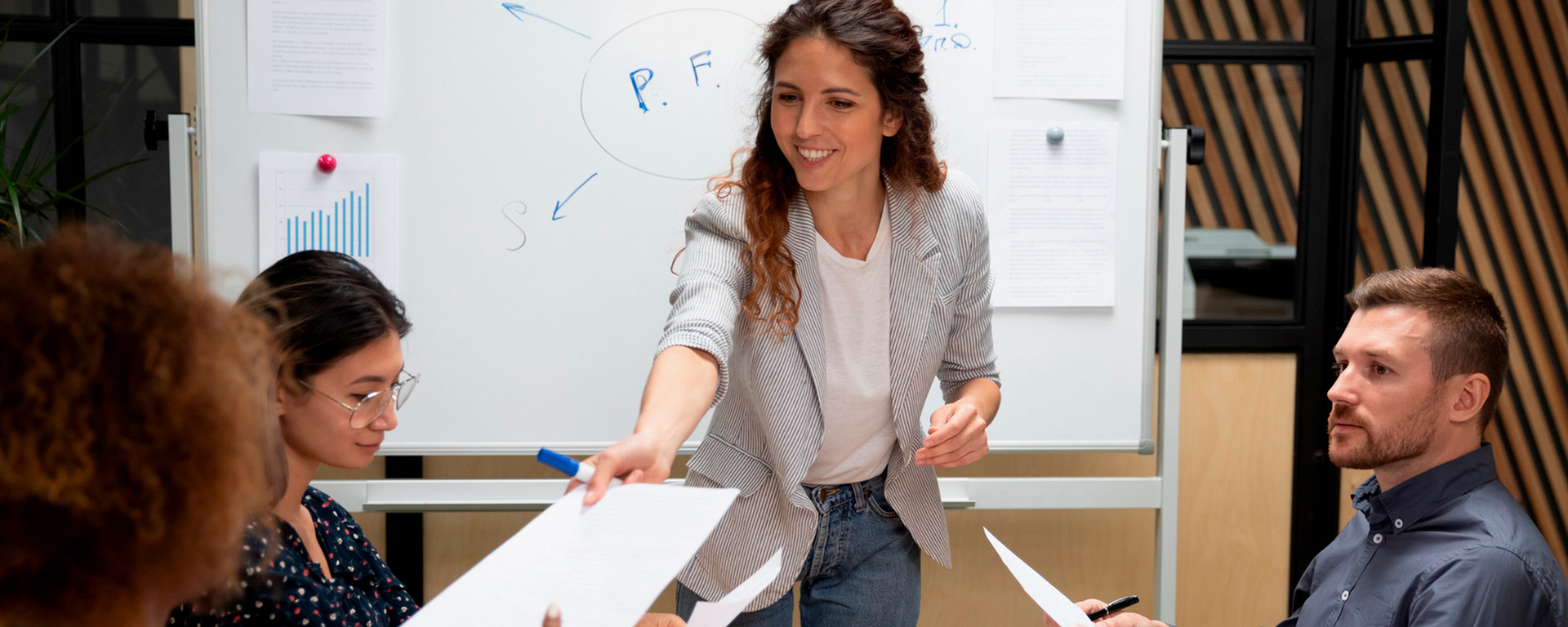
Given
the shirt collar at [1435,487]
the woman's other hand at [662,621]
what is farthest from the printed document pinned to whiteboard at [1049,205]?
the woman's other hand at [662,621]

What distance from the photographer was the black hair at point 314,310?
3.90 ft

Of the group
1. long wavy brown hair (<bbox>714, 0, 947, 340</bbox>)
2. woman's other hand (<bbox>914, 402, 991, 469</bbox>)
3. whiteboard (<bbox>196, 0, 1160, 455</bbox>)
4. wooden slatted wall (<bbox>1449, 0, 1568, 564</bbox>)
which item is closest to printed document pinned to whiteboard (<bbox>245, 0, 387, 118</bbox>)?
whiteboard (<bbox>196, 0, 1160, 455</bbox>)

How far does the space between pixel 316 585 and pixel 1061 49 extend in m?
1.64

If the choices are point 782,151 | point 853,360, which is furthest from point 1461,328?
point 782,151

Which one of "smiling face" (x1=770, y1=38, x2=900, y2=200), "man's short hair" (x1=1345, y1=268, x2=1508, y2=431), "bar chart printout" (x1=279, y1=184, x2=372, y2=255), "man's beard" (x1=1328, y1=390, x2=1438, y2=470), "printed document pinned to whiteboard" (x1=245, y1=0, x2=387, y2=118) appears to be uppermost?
"printed document pinned to whiteboard" (x1=245, y1=0, x2=387, y2=118)

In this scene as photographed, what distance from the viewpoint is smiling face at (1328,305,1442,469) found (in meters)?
1.37

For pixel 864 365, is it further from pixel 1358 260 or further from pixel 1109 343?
pixel 1358 260

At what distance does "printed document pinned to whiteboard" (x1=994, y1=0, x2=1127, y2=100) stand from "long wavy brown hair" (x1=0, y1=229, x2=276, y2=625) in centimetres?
177

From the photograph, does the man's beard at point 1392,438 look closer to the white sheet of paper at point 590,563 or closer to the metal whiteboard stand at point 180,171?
the white sheet of paper at point 590,563

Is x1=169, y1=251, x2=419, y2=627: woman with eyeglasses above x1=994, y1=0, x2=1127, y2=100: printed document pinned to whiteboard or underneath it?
underneath

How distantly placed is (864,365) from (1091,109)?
98cm

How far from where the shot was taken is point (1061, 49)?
2.10 meters

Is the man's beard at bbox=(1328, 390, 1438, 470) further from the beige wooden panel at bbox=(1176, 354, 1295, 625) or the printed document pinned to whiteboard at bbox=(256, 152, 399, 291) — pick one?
the printed document pinned to whiteboard at bbox=(256, 152, 399, 291)

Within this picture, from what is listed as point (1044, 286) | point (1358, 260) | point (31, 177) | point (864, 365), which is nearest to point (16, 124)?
point (31, 177)
